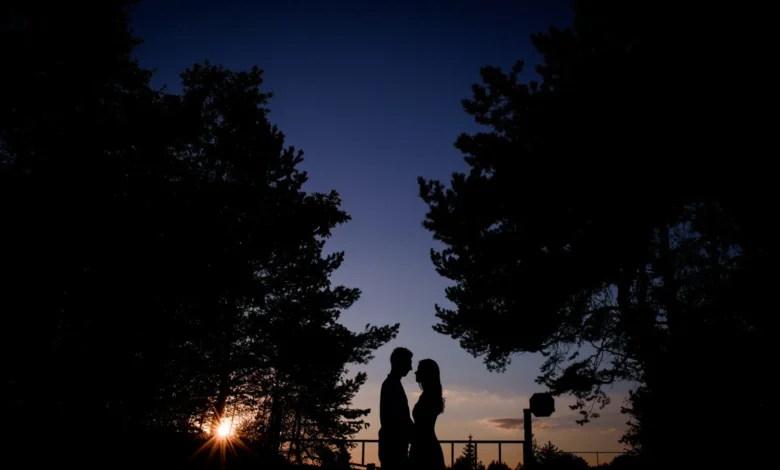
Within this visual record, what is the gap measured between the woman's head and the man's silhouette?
4.7 inches

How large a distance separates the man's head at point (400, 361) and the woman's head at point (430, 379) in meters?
0.11

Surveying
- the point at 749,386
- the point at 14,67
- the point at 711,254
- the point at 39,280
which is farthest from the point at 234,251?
the point at 711,254

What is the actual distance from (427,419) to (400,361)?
550 mm

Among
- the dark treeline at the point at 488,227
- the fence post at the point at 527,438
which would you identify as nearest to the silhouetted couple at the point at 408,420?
the fence post at the point at 527,438

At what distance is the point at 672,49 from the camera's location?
Result: 339 inches

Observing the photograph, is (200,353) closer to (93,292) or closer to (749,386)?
(93,292)

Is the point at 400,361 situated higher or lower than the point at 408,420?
higher

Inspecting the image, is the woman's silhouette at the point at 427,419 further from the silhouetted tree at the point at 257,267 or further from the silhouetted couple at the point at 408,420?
the silhouetted tree at the point at 257,267

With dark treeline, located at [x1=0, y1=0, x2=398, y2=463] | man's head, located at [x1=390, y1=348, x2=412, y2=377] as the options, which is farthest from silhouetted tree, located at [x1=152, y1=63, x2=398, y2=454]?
man's head, located at [x1=390, y1=348, x2=412, y2=377]

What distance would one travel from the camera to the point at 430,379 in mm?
4309

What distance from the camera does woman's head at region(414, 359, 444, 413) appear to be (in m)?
4.29

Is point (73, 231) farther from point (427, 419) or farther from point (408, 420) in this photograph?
point (427, 419)

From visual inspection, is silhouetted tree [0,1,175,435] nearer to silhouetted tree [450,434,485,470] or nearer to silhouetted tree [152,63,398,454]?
silhouetted tree [152,63,398,454]

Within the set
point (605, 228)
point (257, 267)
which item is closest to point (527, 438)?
point (605, 228)
